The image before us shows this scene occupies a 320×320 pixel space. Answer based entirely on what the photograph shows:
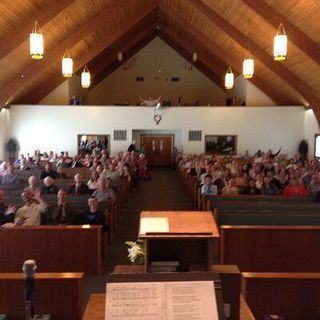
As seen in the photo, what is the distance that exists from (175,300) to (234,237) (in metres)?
4.56

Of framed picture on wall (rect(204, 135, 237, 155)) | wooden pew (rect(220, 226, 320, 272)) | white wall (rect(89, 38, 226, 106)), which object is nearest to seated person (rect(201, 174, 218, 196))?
wooden pew (rect(220, 226, 320, 272))

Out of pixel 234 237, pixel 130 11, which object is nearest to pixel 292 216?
pixel 234 237

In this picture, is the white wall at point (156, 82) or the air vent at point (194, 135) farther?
the white wall at point (156, 82)

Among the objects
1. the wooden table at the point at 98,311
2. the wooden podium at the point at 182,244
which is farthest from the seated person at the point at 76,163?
the wooden table at the point at 98,311

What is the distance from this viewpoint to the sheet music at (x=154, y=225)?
11.1ft

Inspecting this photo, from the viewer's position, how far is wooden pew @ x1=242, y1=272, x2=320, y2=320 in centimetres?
430

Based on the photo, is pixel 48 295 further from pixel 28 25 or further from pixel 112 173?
pixel 28 25

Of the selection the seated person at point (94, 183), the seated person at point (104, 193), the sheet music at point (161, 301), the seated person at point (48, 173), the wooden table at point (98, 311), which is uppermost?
the seated person at point (48, 173)

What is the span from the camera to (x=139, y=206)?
12609 mm

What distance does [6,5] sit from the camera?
34.8ft

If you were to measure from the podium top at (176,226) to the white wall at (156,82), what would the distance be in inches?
824

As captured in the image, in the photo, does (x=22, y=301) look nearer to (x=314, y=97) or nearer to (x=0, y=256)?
(x=0, y=256)

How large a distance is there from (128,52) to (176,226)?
20.7 m

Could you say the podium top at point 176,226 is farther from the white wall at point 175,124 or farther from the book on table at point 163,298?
the white wall at point 175,124
